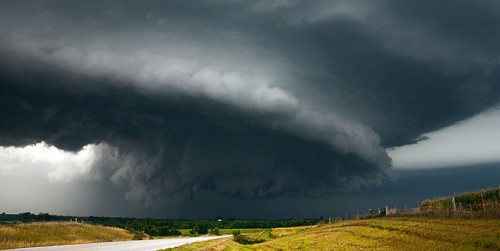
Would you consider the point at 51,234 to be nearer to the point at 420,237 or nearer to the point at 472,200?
the point at 420,237

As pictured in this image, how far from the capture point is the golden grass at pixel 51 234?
219 feet

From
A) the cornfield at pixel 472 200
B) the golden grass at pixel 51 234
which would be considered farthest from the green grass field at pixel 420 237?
the golden grass at pixel 51 234

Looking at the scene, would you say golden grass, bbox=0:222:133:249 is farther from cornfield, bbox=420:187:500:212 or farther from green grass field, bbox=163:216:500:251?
cornfield, bbox=420:187:500:212

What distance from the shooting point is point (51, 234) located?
8044cm

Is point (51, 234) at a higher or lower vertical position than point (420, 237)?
lower

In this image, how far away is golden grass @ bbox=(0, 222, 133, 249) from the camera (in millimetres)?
66619

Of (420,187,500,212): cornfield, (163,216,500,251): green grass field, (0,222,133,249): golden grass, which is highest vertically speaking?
(420,187,500,212): cornfield

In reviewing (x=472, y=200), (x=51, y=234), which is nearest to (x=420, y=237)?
(x=472, y=200)

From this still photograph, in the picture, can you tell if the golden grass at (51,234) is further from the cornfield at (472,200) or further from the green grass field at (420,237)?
the cornfield at (472,200)

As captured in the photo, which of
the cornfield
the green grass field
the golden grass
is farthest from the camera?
the golden grass

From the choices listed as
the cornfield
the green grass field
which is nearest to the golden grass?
the green grass field

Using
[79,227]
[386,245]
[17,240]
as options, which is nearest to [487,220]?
[386,245]

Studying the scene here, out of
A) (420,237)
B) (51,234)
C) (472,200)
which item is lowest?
(51,234)

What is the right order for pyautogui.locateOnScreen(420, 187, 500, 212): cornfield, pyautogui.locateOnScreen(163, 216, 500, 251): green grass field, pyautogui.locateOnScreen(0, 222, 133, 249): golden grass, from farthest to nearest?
1. pyautogui.locateOnScreen(0, 222, 133, 249): golden grass
2. pyautogui.locateOnScreen(420, 187, 500, 212): cornfield
3. pyautogui.locateOnScreen(163, 216, 500, 251): green grass field
